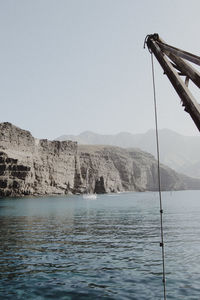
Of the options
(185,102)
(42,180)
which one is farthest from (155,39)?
(42,180)

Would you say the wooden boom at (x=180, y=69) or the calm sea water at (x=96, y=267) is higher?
the wooden boom at (x=180, y=69)

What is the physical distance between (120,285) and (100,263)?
418 centimetres

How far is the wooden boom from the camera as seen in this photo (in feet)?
21.2

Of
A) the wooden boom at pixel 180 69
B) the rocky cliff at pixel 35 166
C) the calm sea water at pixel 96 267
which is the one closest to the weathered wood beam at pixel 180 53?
the wooden boom at pixel 180 69

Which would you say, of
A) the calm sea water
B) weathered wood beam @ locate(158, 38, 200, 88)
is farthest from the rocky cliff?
weathered wood beam @ locate(158, 38, 200, 88)

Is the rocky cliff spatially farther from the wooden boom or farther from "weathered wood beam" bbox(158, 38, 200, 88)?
"weathered wood beam" bbox(158, 38, 200, 88)

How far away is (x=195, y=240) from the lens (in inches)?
1016

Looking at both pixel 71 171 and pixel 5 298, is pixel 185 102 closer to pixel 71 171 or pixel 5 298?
pixel 5 298

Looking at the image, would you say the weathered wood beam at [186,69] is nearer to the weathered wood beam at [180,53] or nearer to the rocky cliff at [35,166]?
the weathered wood beam at [180,53]

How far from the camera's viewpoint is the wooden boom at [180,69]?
6469mm

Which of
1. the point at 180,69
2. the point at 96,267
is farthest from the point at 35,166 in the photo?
the point at 180,69

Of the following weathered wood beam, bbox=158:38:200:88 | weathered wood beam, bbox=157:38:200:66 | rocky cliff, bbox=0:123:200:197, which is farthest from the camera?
rocky cliff, bbox=0:123:200:197

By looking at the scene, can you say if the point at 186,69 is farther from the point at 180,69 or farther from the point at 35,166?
the point at 35,166

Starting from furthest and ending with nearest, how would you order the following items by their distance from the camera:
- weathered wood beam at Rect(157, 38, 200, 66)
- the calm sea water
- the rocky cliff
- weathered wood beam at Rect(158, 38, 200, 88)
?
the rocky cliff, the calm sea water, weathered wood beam at Rect(158, 38, 200, 88), weathered wood beam at Rect(157, 38, 200, 66)
